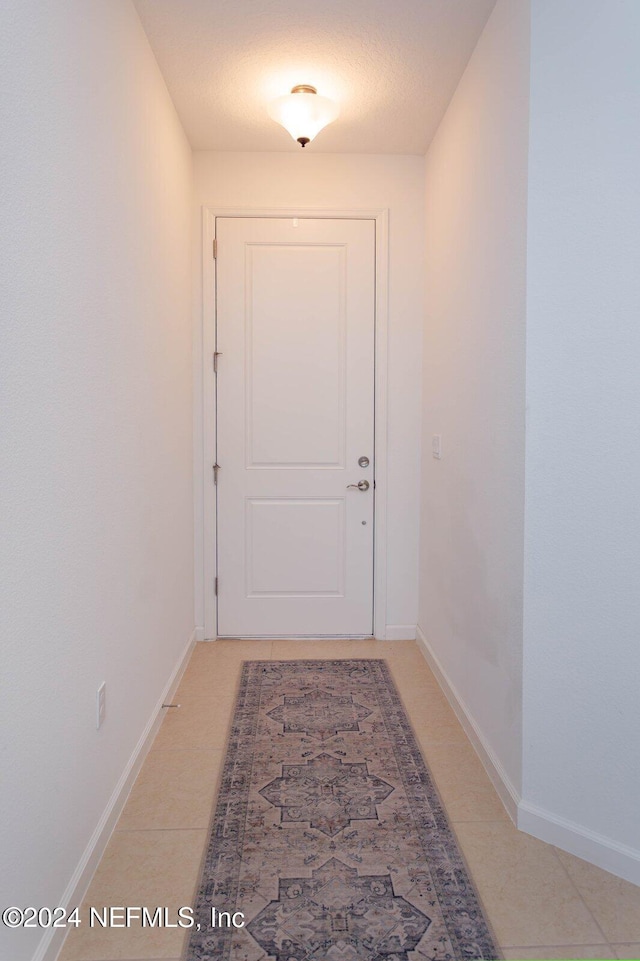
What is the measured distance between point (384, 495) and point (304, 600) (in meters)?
0.74

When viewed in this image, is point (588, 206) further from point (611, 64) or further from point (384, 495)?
point (384, 495)

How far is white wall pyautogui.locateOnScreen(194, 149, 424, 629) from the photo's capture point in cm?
358

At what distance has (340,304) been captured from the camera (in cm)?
366

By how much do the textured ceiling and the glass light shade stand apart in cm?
9

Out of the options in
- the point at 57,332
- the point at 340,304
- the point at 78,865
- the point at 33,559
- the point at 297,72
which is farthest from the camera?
the point at 340,304

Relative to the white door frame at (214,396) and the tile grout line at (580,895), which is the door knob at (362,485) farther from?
the tile grout line at (580,895)

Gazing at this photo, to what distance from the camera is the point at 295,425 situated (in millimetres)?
3688

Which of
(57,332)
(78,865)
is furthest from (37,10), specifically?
(78,865)

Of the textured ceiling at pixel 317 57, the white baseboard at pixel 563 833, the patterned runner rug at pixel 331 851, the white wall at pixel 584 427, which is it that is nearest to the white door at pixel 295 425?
the textured ceiling at pixel 317 57

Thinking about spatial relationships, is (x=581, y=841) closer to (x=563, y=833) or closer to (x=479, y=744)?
(x=563, y=833)

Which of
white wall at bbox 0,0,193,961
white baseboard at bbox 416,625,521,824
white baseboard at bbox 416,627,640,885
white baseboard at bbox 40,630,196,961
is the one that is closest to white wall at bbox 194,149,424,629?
white baseboard at bbox 416,625,521,824

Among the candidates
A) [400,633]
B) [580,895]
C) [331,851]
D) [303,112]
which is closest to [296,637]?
[400,633]

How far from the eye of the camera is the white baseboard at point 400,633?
3766 mm

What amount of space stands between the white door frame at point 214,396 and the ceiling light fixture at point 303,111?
718 millimetres
